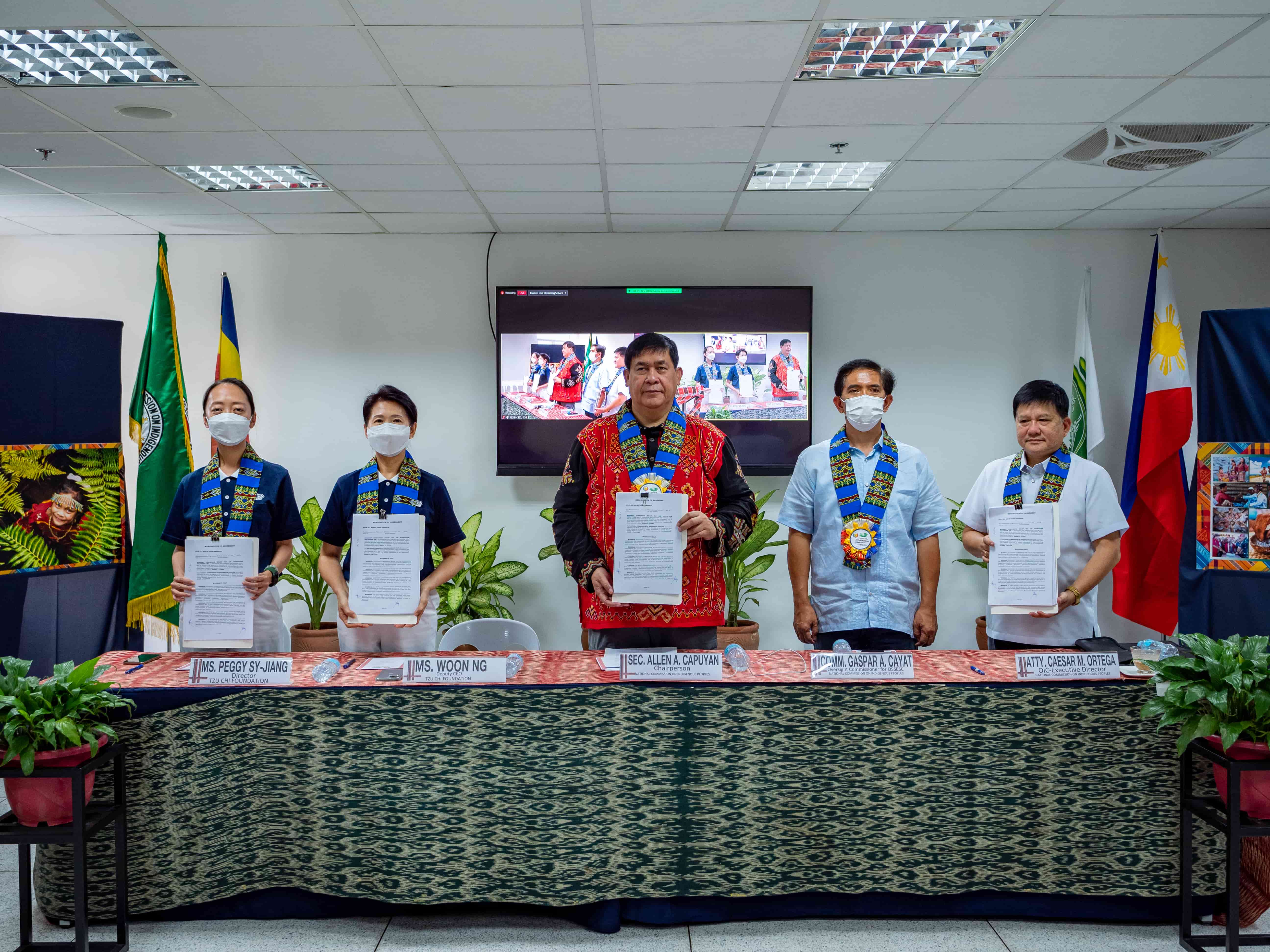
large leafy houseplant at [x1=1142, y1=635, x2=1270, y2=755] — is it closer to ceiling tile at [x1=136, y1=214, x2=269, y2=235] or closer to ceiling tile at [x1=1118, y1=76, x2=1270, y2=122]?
ceiling tile at [x1=1118, y1=76, x2=1270, y2=122]

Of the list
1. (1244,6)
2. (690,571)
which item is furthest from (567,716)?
(1244,6)

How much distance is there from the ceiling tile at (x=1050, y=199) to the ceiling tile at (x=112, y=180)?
14.9ft

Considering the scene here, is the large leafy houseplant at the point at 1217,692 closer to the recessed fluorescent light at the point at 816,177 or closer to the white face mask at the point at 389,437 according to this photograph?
the white face mask at the point at 389,437

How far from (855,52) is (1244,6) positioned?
1.22 m

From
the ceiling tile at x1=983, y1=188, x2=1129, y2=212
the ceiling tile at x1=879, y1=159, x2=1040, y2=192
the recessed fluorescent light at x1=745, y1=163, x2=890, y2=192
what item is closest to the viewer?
the ceiling tile at x1=879, y1=159, x2=1040, y2=192

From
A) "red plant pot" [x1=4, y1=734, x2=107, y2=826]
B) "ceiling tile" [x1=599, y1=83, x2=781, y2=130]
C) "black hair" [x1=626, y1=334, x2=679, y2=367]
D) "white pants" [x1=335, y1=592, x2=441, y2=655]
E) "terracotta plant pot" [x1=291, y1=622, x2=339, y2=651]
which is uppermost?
"ceiling tile" [x1=599, y1=83, x2=781, y2=130]

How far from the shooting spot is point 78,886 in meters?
1.83

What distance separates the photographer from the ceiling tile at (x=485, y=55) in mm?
2693

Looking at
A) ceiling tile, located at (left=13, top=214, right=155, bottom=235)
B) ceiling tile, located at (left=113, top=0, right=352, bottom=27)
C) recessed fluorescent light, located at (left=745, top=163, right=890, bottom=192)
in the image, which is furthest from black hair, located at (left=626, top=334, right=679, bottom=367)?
ceiling tile, located at (left=13, top=214, right=155, bottom=235)

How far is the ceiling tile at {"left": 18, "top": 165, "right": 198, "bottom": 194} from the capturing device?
404 centimetres

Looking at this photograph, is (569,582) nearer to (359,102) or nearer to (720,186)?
(720,186)

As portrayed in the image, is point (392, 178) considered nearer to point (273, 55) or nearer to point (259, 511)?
point (273, 55)

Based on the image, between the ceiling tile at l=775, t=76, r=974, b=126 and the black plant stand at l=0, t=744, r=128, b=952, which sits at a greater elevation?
the ceiling tile at l=775, t=76, r=974, b=126

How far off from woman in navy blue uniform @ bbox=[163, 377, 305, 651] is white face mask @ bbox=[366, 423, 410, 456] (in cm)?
35
